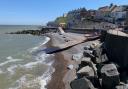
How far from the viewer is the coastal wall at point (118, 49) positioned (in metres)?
14.1

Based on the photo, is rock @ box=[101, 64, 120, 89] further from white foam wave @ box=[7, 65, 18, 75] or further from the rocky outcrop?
white foam wave @ box=[7, 65, 18, 75]

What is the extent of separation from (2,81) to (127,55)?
9.26 m

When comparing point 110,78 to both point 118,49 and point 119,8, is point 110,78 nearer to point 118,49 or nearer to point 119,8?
point 118,49

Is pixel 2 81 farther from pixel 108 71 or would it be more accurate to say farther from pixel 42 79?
pixel 108 71

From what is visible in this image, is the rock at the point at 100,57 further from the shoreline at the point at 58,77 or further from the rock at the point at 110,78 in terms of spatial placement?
the rock at the point at 110,78

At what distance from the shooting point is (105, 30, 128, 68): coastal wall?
14.1m

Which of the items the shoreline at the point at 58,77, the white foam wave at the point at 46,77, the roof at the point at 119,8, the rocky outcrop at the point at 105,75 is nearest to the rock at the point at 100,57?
the rocky outcrop at the point at 105,75

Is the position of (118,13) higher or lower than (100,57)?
lower

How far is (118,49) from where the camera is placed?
14.9 metres

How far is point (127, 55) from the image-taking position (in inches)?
543

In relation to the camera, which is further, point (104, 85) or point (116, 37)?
point (116, 37)

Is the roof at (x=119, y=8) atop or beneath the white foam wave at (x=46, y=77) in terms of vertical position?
atop

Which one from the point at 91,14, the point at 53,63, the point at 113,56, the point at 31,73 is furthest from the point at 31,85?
the point at 91,14

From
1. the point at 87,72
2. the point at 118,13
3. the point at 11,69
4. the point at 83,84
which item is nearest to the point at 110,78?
the point at 83,84
